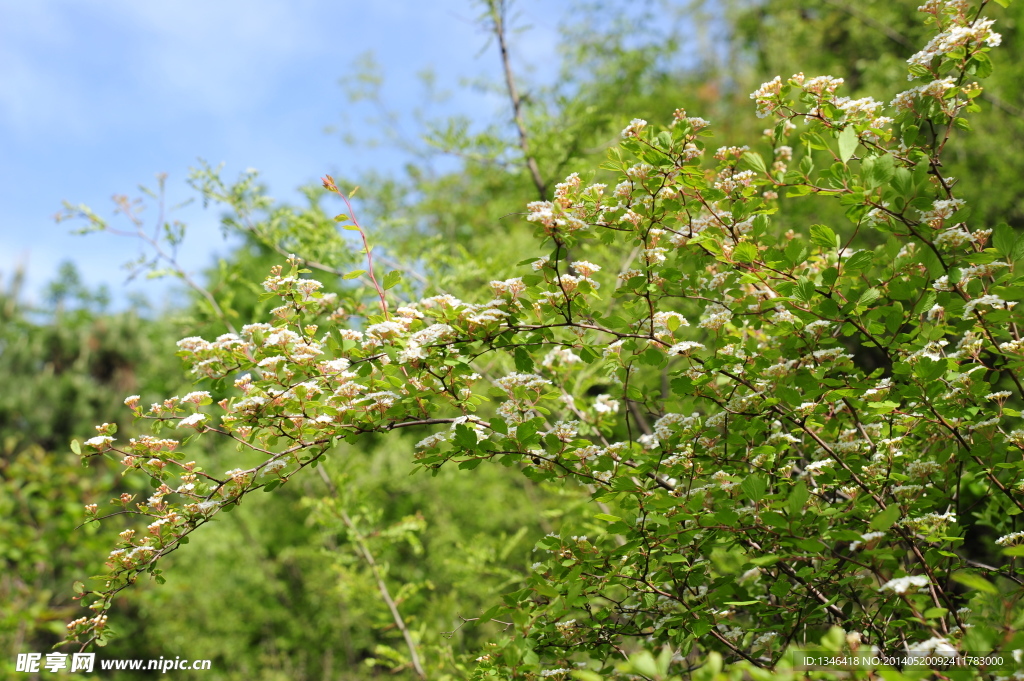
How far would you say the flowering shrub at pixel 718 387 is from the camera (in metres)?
1.38

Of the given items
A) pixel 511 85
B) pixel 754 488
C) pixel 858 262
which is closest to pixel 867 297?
pixel 858 262

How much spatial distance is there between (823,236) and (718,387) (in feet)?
1.65

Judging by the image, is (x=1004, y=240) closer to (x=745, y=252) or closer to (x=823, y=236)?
(x=823, y=236)

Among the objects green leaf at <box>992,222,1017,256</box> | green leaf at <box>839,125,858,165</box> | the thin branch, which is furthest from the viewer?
the thin branch

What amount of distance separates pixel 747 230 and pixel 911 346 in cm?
59

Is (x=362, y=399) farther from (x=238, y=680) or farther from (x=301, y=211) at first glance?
(x=238, y=680)

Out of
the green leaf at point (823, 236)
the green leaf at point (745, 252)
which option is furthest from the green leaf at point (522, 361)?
the green leaf at point (823, 236)

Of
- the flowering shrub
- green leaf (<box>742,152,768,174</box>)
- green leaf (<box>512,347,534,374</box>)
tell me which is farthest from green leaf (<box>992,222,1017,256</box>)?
green leaf (<box>512,347,534,374</box>)

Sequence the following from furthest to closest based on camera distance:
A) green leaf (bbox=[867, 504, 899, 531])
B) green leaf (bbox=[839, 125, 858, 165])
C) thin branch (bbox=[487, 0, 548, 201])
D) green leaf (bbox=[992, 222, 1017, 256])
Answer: thin branch (bbox=[487, 0, 548, 201]) < green leaf (bbox=[992, 222, 1017, 256]) < green leaf (bbox=[839, 125, 858, 165]) < green leaf (bbox=[867, 504, 899, 531])

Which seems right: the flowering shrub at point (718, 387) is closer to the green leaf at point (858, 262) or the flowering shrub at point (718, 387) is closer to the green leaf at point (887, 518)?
the green leaf at point (858, 262)

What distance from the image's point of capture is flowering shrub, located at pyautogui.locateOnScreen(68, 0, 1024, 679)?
1382 millimetres

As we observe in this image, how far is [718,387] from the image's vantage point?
5.56 feet

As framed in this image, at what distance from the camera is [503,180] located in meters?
4.30

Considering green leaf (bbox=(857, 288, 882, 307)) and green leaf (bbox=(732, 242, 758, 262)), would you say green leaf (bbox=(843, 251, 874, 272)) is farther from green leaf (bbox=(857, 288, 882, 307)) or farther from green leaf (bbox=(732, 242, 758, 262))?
green leaf (bbox=(732, 242, 758, 262))
